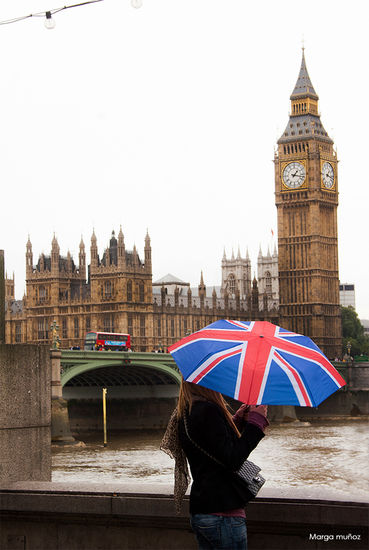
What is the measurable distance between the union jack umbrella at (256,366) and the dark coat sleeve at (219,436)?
0.34ft

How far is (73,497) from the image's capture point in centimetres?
525

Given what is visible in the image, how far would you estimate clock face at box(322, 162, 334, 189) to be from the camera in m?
71.7

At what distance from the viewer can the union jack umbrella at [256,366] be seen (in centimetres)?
426

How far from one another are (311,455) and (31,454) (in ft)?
93.8

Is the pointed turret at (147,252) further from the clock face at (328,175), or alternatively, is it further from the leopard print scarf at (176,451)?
the leopard print scarf at (176,451)

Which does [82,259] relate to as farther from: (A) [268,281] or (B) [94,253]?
(A) [268,281]

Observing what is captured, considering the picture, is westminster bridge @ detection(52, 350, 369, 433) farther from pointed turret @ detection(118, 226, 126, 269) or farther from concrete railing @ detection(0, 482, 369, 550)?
concrete railing @ detection(0, 482, 369, 550)

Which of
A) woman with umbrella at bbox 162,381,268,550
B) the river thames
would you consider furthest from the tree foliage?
woman with umbrella at bbox 162,381,268,550

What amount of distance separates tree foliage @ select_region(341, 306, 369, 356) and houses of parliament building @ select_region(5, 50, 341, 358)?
5.34 meters

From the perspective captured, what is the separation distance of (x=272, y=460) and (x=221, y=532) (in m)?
28.2

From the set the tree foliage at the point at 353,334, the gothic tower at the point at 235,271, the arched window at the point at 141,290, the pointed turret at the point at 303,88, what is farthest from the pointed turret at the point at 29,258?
the gothic tower at the point at 235,271

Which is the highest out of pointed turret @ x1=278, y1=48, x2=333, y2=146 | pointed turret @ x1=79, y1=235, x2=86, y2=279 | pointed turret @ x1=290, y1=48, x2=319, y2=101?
pointed turret @ x1=290, y1=48, x2=319, y2=101

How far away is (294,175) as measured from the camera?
235ft

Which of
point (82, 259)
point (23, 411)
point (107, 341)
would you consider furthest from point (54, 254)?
point (23, 411)
